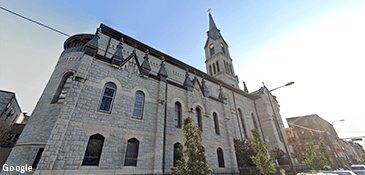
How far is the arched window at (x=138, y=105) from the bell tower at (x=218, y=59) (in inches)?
895

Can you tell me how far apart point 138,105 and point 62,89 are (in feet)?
20.0

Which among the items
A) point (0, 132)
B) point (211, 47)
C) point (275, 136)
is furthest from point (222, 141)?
point (211, 47)

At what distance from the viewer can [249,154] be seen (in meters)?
16.8

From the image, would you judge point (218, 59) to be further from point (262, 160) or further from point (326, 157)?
point (326, 157)

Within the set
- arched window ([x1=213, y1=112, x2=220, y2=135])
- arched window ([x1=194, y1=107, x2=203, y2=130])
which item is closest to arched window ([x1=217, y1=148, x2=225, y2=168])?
arched window ([x1=213, y1=112, x2=220, y2=135])

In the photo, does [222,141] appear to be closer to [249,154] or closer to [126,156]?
[249,154]

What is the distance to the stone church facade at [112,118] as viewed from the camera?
802cm

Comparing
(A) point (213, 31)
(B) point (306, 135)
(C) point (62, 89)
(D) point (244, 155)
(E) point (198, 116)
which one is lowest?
(D) point (244, 155)

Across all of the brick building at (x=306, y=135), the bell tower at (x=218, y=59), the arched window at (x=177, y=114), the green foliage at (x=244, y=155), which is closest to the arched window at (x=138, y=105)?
the arched window at (x=177, y=114)

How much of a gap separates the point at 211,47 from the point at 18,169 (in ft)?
120

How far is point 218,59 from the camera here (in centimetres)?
3316

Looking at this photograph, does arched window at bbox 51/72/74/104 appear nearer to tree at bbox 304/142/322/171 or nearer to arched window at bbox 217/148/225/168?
arched window at bbox 217/148/225/168

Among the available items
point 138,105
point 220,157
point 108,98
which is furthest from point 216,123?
point 108,98

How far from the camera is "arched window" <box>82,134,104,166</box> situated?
809cm
